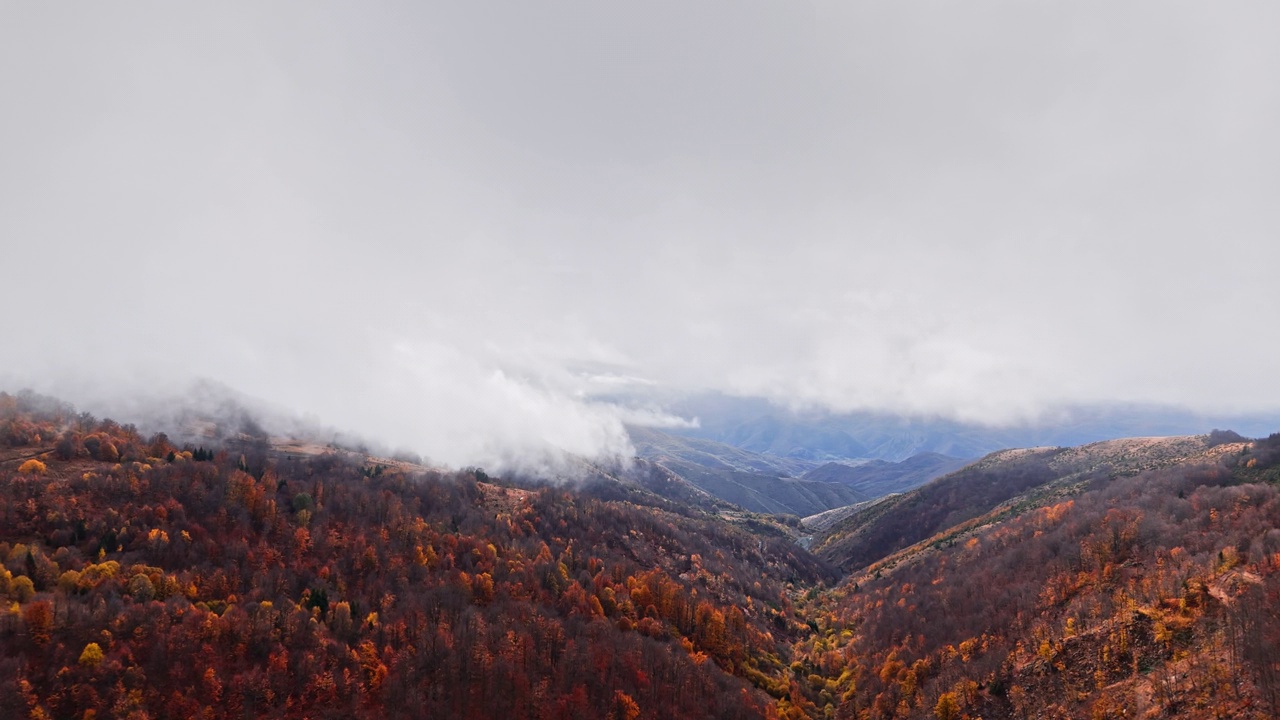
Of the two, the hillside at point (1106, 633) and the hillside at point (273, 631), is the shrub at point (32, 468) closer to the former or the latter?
the hillside at point (273, 631)

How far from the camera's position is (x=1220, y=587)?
103 m

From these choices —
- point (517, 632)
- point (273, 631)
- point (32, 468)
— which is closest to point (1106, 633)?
point (517, 632)

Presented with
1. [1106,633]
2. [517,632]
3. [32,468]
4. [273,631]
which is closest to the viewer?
[1106,633]

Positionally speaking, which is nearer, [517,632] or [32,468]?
[517,632]

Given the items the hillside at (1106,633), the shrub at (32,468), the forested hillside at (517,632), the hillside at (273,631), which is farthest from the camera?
the shrub at (32,468)

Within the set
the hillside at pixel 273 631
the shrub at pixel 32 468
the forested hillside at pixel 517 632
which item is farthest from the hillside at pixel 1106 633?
the shrub at pixel 32 468

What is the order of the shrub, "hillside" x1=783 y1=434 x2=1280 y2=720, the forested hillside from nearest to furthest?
"hillside" x1=783 y1=434 x2=1280 y2=720 < the forested hillside < the shrub

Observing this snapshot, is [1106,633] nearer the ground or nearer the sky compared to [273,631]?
nearer the sky

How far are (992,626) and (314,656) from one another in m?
194

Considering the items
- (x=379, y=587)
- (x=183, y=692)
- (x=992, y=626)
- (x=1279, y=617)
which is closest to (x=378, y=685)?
(x=183, y=692)

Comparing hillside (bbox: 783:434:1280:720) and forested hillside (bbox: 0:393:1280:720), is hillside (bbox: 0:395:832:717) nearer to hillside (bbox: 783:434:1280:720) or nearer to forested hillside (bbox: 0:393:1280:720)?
forested hillside (bbox: 0:393:1280:720)

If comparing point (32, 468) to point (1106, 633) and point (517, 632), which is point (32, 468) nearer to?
point (517, 632)

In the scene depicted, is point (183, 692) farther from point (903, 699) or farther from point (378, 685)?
point (903, 699)

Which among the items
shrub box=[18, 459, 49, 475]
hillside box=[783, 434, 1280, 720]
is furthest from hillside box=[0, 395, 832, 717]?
hillside box=[783, 434, 1280, 720]
